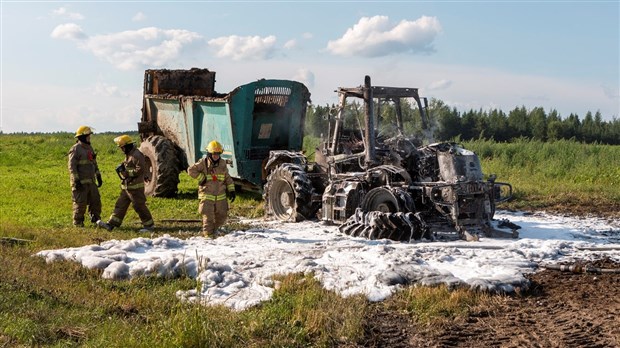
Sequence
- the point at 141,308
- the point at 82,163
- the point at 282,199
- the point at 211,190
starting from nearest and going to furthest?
the point at 141,308 → the point at 211,190 → the point at 82,163 → the point at 282,199

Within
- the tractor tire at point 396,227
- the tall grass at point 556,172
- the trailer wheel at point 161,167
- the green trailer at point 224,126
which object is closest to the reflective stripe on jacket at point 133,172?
the green trailer at point 224,126

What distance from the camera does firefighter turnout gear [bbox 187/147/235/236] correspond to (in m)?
11.7

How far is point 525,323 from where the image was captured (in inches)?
273

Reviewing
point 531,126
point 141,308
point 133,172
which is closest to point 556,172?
point 133,172

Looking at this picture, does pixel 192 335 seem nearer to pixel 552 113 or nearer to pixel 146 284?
pixel 146 284

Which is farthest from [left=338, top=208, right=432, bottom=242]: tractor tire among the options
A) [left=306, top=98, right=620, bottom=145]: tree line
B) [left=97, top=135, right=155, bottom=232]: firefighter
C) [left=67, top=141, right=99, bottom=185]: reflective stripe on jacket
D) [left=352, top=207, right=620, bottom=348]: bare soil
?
[left=306, top=98, right=620, bottom=145]: tree line

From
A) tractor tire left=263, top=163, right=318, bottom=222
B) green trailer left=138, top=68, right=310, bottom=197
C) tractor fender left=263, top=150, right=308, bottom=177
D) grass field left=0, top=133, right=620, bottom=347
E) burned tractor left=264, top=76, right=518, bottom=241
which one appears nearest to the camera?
grass field left=0, top=133, right=620, bottom=347

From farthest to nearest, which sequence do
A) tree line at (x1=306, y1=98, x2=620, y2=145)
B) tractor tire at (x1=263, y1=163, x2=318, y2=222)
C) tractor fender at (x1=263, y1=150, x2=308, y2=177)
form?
1. tree line at (x1=306, y1=98, x2=620, y2=145)
2. tractor fender at (x1=263, y1=150, x2=308, y2=177)
3. tractor tire at (x1=263, y1=163, x2=318, y2=222)

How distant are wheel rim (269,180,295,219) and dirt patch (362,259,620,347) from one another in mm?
6166

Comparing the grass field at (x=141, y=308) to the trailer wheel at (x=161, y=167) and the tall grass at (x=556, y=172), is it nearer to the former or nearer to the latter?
the trailer wheel at (x=161, y=167)

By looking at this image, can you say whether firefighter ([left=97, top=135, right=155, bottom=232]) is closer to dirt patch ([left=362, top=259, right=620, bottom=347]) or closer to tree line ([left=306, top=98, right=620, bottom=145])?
dirt patch ([left=362, top=259, right=620, bottom=347])

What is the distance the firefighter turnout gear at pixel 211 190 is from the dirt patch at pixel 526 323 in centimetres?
479

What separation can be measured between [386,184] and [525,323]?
210 inches

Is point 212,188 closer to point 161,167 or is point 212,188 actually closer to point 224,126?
point 224,126
